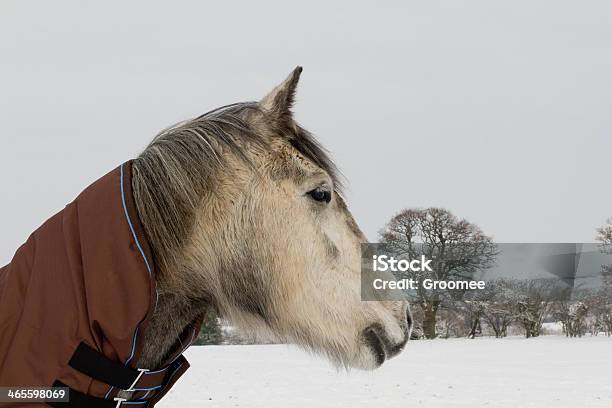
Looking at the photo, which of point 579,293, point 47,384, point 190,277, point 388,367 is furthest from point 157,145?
point 579,293

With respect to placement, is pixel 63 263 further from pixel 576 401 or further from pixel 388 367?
pixel 388 367

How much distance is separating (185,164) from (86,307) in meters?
0.76

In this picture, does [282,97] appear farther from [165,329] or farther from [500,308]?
[500,308]

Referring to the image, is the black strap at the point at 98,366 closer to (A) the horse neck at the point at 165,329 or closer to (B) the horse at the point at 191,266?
(B) the horse at the point at 191,266

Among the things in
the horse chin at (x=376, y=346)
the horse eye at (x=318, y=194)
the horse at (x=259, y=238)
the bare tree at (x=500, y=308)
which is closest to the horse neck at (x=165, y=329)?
the horse at (x=259, y=238)

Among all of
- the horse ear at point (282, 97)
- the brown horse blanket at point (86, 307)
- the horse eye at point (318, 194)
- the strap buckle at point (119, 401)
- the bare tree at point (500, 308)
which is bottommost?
the bare tree at point (500, 308)

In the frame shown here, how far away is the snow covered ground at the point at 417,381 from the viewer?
13.5 meters

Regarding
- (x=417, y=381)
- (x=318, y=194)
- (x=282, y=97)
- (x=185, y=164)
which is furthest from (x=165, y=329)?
(x=417, y=381)

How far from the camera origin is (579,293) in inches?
873

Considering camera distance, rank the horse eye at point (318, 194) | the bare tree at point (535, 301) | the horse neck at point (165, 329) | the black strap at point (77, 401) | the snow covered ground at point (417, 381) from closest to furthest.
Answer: the black strap at point (77, 401) < the horse neck at point (165, 329) < the horse eye at point (318, 194) < the snow covered ground at point (417, 381) < the bare tree at point (535, 301)

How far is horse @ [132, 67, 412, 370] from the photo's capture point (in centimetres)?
272

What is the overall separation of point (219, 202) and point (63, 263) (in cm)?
71

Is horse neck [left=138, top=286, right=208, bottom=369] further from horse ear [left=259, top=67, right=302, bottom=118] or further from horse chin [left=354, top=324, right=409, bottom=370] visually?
horse ear [left=259, top=67, right=302, bottom=118]

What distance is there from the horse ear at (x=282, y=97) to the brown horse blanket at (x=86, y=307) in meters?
0.80
